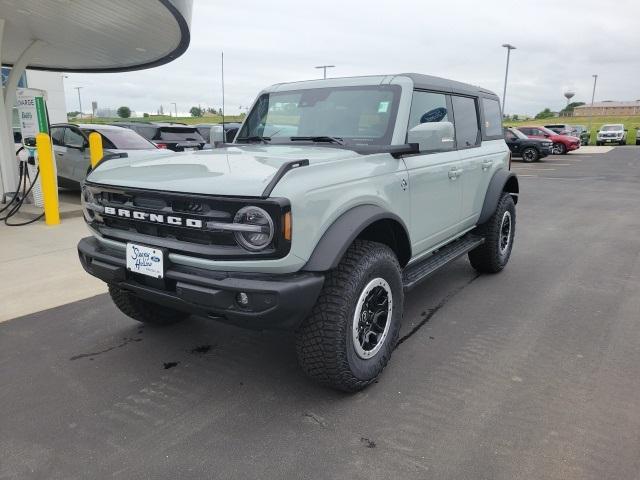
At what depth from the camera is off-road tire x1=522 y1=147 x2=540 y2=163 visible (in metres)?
22.3

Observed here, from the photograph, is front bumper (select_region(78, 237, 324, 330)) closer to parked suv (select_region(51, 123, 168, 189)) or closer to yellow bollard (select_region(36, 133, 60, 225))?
yellow bollard (select_region(36, 133, 60, 225))

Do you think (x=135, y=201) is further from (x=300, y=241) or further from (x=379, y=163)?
(x=379, y=163)

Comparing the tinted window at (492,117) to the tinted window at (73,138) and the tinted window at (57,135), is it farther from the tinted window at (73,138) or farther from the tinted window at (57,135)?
the tinted window at (57,135)

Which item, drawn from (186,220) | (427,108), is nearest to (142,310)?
(186,220)

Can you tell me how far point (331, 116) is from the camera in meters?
3.70

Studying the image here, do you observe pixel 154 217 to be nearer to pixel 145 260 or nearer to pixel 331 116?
pixel 145 260

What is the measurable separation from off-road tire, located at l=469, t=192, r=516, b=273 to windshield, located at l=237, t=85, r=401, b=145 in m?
2.04

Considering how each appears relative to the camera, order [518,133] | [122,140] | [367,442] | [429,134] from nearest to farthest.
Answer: [367,442] → [429,134] → [122,140] → [518,133]

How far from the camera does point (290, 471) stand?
2287mm

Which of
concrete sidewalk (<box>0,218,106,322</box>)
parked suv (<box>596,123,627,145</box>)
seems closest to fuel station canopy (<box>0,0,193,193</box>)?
concrete sidewalk (<box>0,218,106,322</box>)

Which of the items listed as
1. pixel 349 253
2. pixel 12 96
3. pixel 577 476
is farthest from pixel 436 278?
pixel 12 96

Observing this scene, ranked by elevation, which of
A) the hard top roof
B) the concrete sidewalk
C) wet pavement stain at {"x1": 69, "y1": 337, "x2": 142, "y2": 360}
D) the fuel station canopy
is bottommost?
the concrete sidewalk

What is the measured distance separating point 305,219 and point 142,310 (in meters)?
1.93

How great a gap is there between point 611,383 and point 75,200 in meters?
10.2
